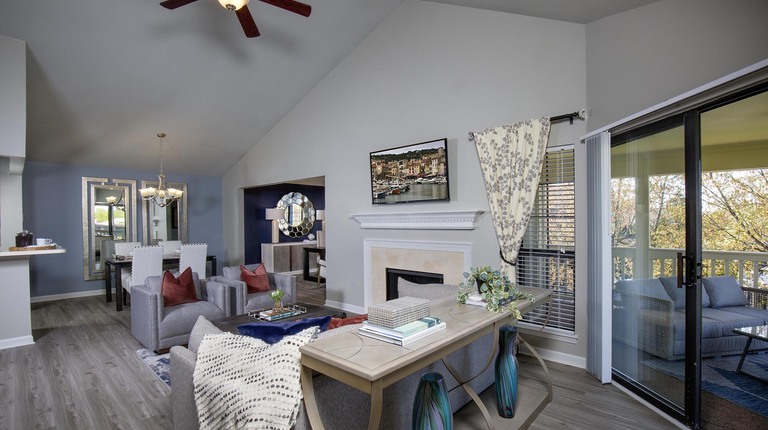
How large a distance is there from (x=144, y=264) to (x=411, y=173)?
3943 mm

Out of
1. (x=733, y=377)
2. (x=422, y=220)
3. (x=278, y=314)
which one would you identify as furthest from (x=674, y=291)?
(x=278, y=314)

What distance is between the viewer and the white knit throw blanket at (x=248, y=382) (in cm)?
138

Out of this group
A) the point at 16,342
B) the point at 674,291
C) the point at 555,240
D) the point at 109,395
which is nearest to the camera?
the point at 674,291

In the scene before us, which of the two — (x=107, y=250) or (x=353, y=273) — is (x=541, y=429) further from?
(x=107, y=250)

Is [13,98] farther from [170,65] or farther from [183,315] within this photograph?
[183,315]

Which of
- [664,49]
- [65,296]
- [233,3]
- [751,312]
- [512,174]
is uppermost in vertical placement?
[233,3]

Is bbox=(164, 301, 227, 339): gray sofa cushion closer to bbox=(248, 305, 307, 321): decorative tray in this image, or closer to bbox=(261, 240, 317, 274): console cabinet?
bbox=(248, 305, 307, 321): decorative tray

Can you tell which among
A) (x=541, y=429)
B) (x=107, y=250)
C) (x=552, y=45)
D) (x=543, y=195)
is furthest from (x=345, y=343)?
(x=107, y=250)

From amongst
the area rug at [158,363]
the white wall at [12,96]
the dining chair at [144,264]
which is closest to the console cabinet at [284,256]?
the dining chair at [144,264]

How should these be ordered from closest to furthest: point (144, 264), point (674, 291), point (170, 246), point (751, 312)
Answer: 1. point (674, 291)
2. point (751, 312)
3. point (144, 264)
4. point (170, 246)

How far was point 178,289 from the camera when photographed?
404cm

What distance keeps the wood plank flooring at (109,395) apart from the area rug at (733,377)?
35 cm

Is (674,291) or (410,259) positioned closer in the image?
(674,291)

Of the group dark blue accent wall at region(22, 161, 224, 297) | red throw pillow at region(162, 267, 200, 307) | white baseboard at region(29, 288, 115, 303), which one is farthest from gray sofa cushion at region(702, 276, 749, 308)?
white baseboard at region(29, 288, 115, 303)
